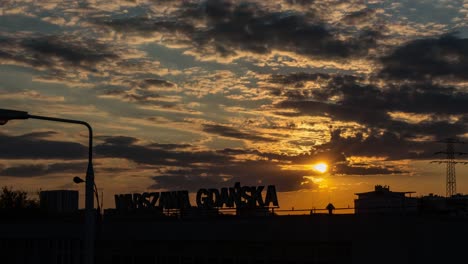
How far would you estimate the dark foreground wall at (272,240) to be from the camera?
46.9 m

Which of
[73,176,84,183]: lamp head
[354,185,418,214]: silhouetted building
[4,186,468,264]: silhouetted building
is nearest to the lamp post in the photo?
[73,176,84,183]: lamp head

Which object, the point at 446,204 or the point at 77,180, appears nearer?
the point at 77,180

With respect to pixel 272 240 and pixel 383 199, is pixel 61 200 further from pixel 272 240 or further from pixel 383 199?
pixel 272 240

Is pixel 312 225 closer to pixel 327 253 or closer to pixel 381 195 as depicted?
pixel 327 253

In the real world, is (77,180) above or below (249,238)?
above

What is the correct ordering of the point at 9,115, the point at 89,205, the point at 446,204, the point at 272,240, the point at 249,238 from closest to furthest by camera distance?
the point at 9,115
the point at 89,205
the point at 272,240
the point at 249,238
the point at 446,204

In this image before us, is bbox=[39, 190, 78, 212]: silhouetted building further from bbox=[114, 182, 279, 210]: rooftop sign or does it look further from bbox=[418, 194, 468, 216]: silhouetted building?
bbox=[418, 194, 468, 216]: silhouetted building

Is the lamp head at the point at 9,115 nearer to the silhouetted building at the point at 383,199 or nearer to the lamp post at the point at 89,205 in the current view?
the lamp post at the point at 89,205

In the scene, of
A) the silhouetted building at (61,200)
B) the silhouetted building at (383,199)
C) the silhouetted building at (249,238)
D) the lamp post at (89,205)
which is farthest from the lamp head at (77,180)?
the silhouetted building at (61,200)

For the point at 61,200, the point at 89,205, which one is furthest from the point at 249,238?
the point at 61,200

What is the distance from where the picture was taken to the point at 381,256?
47.3 metres

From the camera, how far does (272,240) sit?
174 feet

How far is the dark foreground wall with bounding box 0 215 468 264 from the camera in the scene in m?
46.9

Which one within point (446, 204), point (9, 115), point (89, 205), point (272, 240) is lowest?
point (272, 240)
